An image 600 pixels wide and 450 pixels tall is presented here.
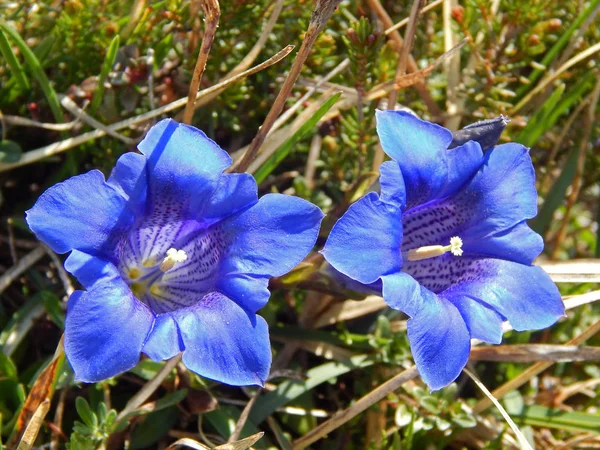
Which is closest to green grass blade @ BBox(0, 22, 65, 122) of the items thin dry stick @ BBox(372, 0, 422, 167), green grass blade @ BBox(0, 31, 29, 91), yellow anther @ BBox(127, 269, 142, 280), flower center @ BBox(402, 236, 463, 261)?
green grass blade @ BBox(0, 31, 29, 91)

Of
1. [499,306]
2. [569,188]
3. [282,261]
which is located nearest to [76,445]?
[282,261]

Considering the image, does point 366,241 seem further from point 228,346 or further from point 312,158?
point 312,158

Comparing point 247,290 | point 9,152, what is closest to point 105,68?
point 9,152

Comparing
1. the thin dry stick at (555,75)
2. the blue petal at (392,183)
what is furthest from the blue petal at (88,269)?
the thin dry stick at (555,75)

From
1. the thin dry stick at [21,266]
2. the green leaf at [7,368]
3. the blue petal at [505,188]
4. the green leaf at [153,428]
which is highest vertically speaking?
the blue petal at [505,188]

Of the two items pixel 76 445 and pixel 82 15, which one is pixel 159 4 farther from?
pixel 76 445

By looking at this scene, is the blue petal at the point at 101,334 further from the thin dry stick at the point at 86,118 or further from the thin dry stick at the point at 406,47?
the thin dry stick at the point at 406,47
